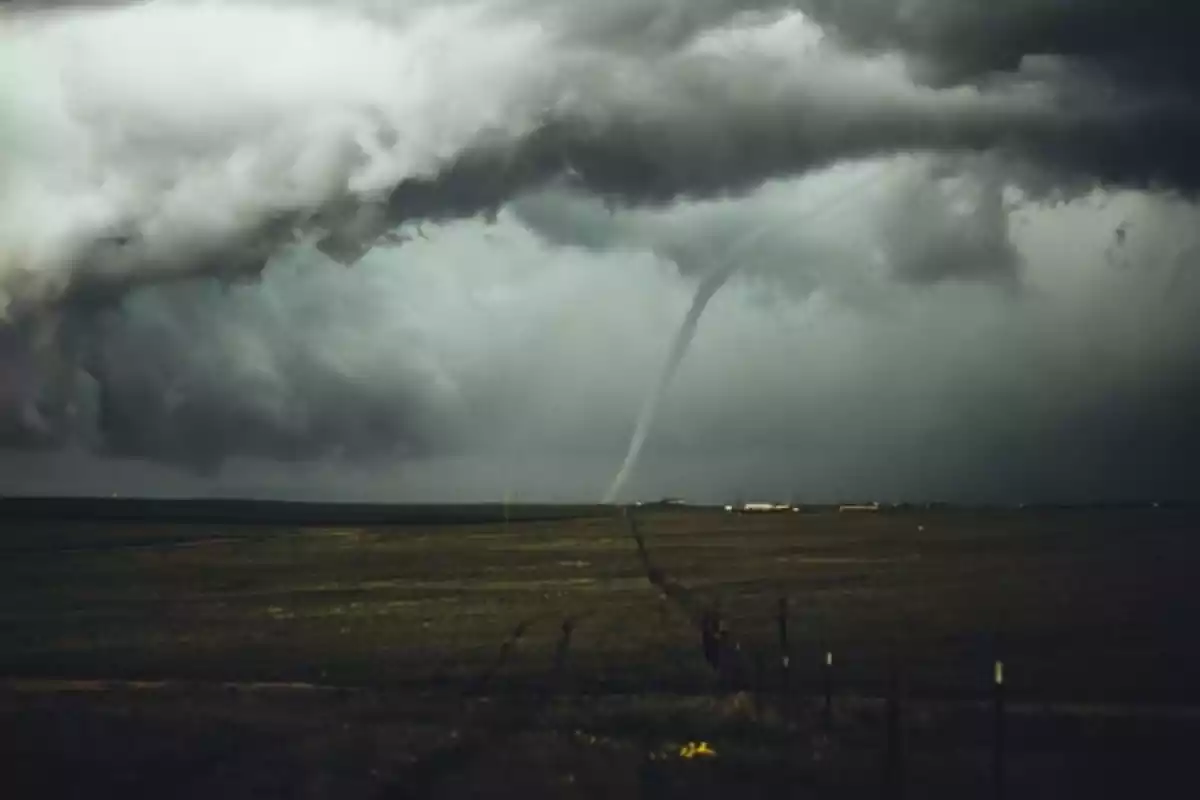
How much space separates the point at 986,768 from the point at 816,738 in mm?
2500

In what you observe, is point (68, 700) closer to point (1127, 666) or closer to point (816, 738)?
point (816, 738)

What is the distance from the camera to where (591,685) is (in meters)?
22.4

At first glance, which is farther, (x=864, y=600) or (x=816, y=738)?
(x=864, y=600)

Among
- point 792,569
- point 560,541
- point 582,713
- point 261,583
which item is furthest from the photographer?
point 560,541

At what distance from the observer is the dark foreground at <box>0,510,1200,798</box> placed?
1538 centimetres

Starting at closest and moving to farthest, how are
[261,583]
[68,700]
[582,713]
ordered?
[582,713] → [68,700] → [261,583]

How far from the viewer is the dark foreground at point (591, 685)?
50.5 ft

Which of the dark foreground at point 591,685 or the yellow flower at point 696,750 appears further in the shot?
the yellow flower at point 696,750

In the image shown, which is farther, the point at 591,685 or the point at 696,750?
the point at 591,685

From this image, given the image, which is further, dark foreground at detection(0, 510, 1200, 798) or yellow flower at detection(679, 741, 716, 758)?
yellow flower at detection(679, 741, 716, 758)

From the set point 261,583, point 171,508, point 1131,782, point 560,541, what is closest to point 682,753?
point 1131,782

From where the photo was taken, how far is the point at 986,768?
50.8 feet

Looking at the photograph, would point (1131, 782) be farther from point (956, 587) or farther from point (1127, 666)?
point (956, 587)

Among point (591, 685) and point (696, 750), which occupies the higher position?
point (696, 750)
